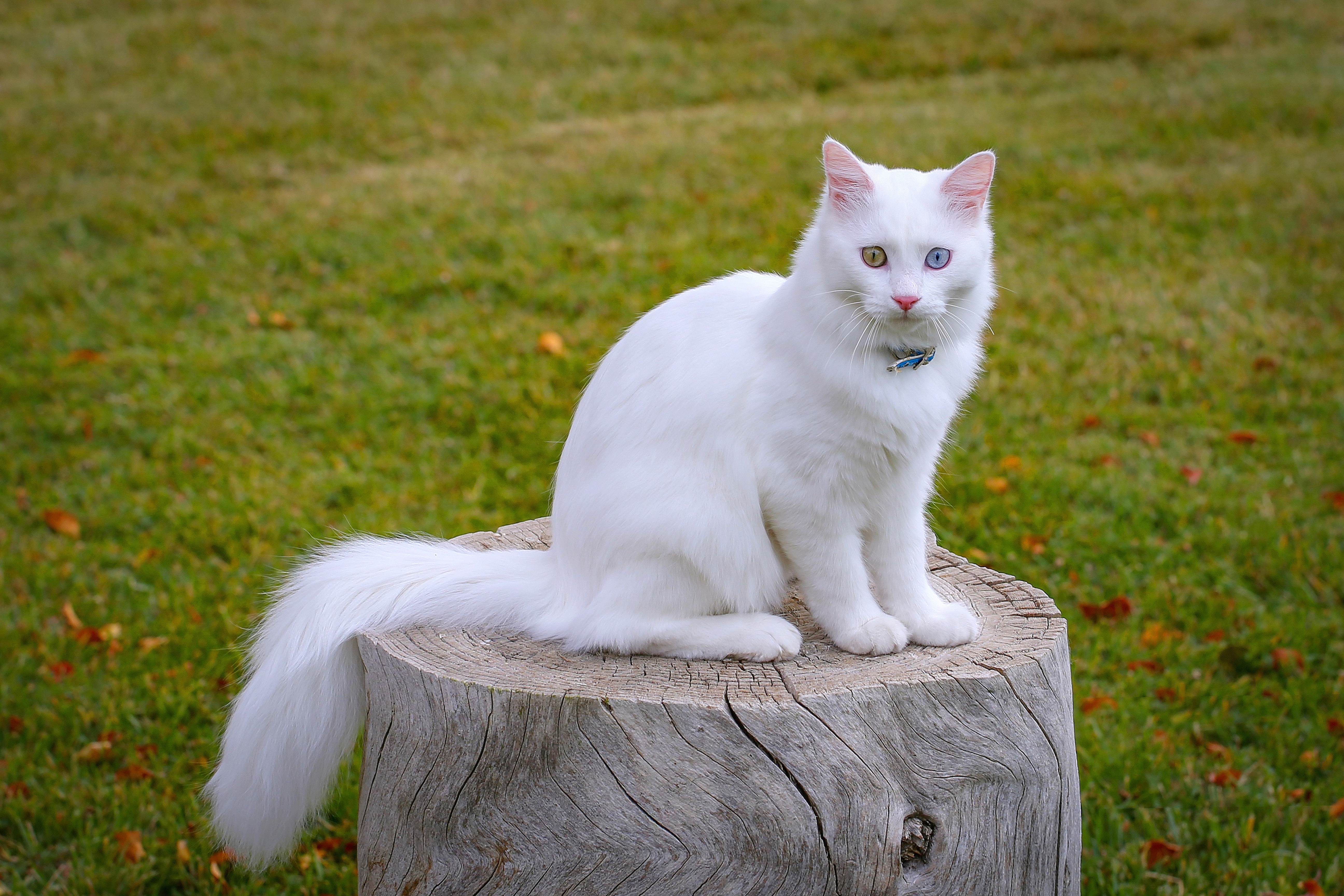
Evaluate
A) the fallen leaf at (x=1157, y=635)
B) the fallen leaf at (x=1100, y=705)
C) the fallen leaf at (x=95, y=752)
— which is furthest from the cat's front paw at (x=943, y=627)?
the fallen leaf at (x=95, y=752)

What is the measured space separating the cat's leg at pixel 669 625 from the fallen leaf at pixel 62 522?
347 centimetres

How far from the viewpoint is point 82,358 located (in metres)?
6.23

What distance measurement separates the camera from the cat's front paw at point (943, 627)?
2418mm

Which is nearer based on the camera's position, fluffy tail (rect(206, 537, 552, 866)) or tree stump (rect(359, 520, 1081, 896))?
tree stump (rect(359, 520, 1081, 896))

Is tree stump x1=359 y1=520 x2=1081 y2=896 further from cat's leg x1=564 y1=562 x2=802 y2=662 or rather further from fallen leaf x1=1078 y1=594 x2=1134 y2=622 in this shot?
fallen leaf x1=1078 y1=594 x2=1134 y2=622

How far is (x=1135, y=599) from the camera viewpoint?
Answer: 171 inches

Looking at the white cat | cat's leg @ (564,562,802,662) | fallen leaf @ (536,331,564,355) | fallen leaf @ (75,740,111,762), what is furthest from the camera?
fallen leaf @ (536,331,564,355)

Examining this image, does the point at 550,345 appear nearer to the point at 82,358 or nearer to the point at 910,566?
the point at 82,358

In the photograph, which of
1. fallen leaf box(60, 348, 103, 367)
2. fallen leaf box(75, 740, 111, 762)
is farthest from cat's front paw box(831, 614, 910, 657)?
fallen leaf box(60, 348, 103, 367)

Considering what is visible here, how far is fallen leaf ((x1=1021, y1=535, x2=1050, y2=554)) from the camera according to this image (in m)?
4.55

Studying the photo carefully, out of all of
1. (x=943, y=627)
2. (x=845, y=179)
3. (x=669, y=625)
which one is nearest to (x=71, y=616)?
(x=669, y=625)

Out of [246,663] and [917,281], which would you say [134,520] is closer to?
[246,663]

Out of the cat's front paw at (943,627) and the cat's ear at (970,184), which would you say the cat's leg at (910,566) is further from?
the cat's ear at (970,184)

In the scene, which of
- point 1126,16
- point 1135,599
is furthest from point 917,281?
point 1126,16
